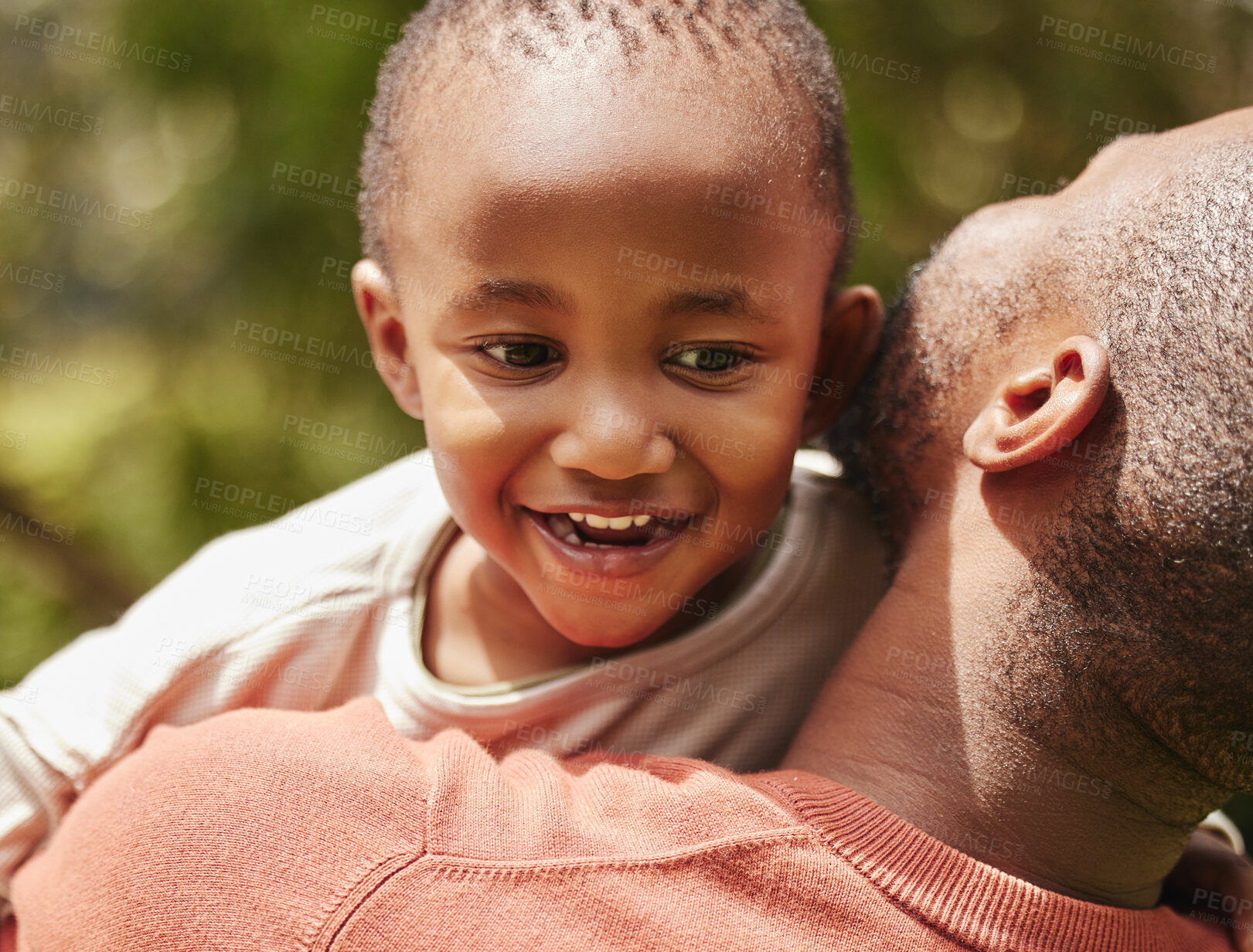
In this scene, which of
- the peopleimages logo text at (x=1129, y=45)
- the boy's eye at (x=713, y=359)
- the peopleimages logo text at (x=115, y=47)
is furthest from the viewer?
the peopleimages logo text at (x=115, y=47)

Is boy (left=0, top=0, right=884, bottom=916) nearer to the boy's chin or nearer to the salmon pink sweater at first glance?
the boy's chin

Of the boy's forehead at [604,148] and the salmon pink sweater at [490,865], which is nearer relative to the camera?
the salmon pink sweater at [490,865]

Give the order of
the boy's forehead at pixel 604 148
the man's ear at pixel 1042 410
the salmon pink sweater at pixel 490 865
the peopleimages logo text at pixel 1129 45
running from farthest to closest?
the peopleimages logo text at pixel 1129 45
the boy's forehead at pixel 604 148
the man's ear at pixel 1042 410
the salmon pink sweater at pixel 490 865

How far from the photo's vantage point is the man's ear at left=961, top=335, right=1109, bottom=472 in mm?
1422

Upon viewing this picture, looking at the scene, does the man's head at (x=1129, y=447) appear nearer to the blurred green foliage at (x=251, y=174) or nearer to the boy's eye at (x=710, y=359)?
the boy's eye at (x=710, y=359)

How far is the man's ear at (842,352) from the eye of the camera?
76.7 inches

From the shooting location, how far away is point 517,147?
1601 mm

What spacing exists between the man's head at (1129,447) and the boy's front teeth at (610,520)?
19.4 inches

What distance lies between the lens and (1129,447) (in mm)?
1411

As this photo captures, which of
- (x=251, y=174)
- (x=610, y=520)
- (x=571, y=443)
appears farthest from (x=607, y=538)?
(x=251, y=174)

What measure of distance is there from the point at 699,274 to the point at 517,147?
0.34 metres

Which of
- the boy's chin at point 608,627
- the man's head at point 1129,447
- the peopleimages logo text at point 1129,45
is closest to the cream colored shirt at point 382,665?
the boy's chin at point 608,627

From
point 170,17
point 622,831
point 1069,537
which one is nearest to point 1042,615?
point 1069,537

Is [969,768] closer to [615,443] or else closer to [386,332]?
[615,443]
